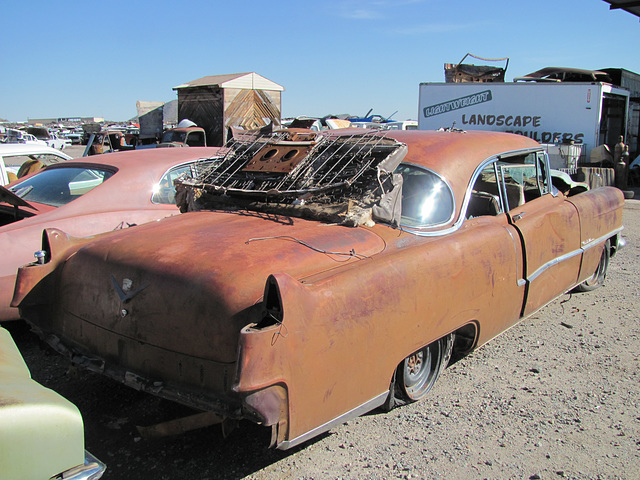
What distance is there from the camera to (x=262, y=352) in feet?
7.04

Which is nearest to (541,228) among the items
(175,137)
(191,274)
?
(191,274)

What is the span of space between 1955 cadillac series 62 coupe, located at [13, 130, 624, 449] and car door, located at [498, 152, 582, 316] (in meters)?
0.02

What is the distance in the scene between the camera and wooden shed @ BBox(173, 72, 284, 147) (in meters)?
17.3

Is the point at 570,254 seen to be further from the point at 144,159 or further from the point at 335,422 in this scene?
the point at 144,159

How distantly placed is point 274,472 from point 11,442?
Answer: 1399 mm

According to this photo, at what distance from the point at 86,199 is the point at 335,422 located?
10.6 feet

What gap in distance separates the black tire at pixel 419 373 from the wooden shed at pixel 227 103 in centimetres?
1423

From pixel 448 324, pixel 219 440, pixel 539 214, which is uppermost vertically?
pixel 539 214

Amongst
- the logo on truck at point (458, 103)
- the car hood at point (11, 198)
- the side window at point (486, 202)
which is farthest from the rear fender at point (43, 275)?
the logo on truck at point (458, 103)

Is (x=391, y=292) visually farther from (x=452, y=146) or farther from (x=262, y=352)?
(x=452, y=146)

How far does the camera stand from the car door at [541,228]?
3877mm

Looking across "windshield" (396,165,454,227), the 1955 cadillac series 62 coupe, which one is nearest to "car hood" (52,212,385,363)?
the 1955 cadillac series 62 coupe

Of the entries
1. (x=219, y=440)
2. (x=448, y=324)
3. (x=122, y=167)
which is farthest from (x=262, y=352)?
(x=122, y=167)

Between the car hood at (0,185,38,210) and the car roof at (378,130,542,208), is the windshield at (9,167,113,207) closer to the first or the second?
the car hood at (0,185,38,210)
